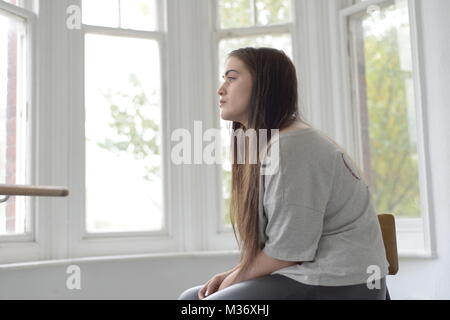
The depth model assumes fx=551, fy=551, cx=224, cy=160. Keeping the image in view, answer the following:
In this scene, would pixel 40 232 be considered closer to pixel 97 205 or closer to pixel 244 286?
pixel 97 205

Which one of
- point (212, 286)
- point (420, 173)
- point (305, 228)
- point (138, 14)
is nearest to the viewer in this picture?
point (305, 228)

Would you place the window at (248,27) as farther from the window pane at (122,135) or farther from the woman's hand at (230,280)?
the woman's hand at (230,280)

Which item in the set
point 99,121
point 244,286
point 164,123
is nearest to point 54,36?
point 99,121

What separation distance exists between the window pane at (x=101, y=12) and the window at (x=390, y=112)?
55.8 inches

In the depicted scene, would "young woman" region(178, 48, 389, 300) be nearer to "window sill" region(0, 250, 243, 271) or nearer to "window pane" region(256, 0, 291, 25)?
"window sill" region(0, 250, 243, 271)

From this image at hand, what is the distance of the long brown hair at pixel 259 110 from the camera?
5.12 feet

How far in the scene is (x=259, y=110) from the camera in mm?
1621

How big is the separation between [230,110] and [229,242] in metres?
1.77

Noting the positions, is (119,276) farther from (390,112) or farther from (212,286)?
(390,112)

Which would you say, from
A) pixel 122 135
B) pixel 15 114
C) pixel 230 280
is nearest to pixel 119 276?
pixel 122 135

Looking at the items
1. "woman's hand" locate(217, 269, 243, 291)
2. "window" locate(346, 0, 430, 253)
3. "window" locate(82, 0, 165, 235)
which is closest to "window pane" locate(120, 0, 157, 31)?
"window" locate(82, 0, 165, 235)

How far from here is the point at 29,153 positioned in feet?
9.79

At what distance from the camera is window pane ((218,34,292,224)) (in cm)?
345

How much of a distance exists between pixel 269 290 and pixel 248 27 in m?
2.37
